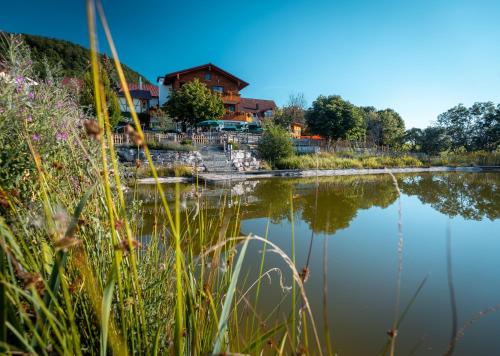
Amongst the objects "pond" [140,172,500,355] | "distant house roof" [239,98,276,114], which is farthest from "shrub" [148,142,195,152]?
"distant house roof" [239,98,276,114]

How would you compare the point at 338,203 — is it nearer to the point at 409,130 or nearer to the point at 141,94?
the point at 409,130

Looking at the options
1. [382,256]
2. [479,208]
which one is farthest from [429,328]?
[479,208]

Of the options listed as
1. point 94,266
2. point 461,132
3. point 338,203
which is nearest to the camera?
point 94,266

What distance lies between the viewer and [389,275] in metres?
2.65

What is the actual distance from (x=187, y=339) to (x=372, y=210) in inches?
226

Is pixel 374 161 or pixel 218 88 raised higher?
pixel 218 88

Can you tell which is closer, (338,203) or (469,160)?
(338,203)

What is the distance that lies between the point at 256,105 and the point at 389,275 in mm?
33742

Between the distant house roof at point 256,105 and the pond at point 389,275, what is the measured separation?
29.5 metres

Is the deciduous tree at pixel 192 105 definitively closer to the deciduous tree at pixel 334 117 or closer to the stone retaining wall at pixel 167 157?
the stone retaining wall at pixel 167 157

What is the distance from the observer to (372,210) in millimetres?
5723

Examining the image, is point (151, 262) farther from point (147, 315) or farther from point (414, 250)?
point (414, 250)

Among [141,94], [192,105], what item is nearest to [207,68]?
[192,105]

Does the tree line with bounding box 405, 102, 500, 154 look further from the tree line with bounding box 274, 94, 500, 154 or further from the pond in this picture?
the pond
